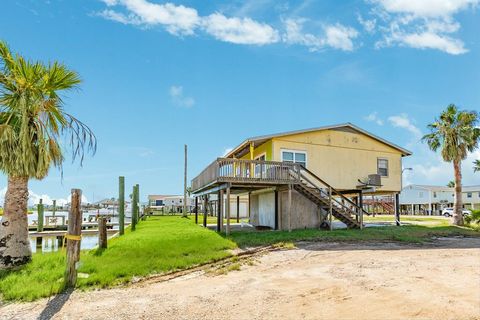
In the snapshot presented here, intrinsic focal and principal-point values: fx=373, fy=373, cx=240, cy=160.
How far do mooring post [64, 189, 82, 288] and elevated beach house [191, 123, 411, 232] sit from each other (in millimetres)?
8096

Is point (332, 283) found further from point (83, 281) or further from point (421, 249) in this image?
point (421, 249)

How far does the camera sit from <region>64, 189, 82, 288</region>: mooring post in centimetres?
923

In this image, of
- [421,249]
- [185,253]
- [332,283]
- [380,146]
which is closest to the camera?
[332,283]

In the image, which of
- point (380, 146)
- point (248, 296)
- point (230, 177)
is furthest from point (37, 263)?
point (380, 146)

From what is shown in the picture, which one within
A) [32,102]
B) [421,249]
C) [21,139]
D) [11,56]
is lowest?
[421,249]

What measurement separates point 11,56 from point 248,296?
34.0ft

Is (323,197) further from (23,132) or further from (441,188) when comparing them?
(441,188)

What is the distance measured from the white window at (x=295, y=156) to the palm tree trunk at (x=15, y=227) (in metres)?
13.3

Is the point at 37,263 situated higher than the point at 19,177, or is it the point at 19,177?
the point at 19,177

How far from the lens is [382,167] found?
24641 mm

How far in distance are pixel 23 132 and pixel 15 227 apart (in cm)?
303

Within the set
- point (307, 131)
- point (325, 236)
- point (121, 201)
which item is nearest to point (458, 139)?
point (307, 131)

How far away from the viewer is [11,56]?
1178 cm

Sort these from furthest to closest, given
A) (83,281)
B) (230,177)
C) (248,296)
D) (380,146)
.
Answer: (380,146) < (230,177) < (83,281) < (248,296)
